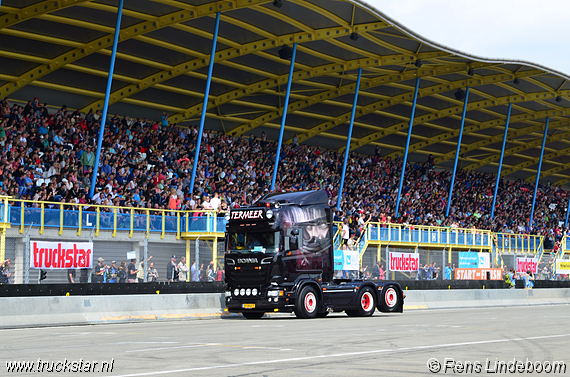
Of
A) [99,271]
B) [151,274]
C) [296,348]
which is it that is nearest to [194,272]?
[151,274]

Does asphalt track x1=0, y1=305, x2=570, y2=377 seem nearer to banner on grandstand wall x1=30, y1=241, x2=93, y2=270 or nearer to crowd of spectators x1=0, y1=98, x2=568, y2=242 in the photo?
banner on grandstand wall x1=30, y1=241, x2=93, y2=270

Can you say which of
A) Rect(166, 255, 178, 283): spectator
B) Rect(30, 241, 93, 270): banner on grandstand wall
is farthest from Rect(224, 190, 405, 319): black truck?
Rect(30, 241, 93, 270): banner on grandstand wall

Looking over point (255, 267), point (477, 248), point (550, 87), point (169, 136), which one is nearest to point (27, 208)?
point (255, 267)

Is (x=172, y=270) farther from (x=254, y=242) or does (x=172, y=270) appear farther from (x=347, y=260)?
(x=347, y=260)

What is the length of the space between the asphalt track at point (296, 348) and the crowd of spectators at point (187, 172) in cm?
1292

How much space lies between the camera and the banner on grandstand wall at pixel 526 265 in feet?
127

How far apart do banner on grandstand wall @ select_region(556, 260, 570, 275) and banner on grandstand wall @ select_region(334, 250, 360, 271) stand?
17.0 metres

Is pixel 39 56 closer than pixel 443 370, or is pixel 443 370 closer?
pixel 443 370

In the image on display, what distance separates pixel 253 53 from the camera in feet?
125

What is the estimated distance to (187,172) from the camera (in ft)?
122

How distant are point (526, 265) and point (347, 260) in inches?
569

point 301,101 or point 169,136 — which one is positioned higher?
point 301,101

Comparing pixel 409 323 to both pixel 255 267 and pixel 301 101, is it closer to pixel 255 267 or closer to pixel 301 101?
pixel 255 267

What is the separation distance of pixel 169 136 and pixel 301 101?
11117 millimetres
